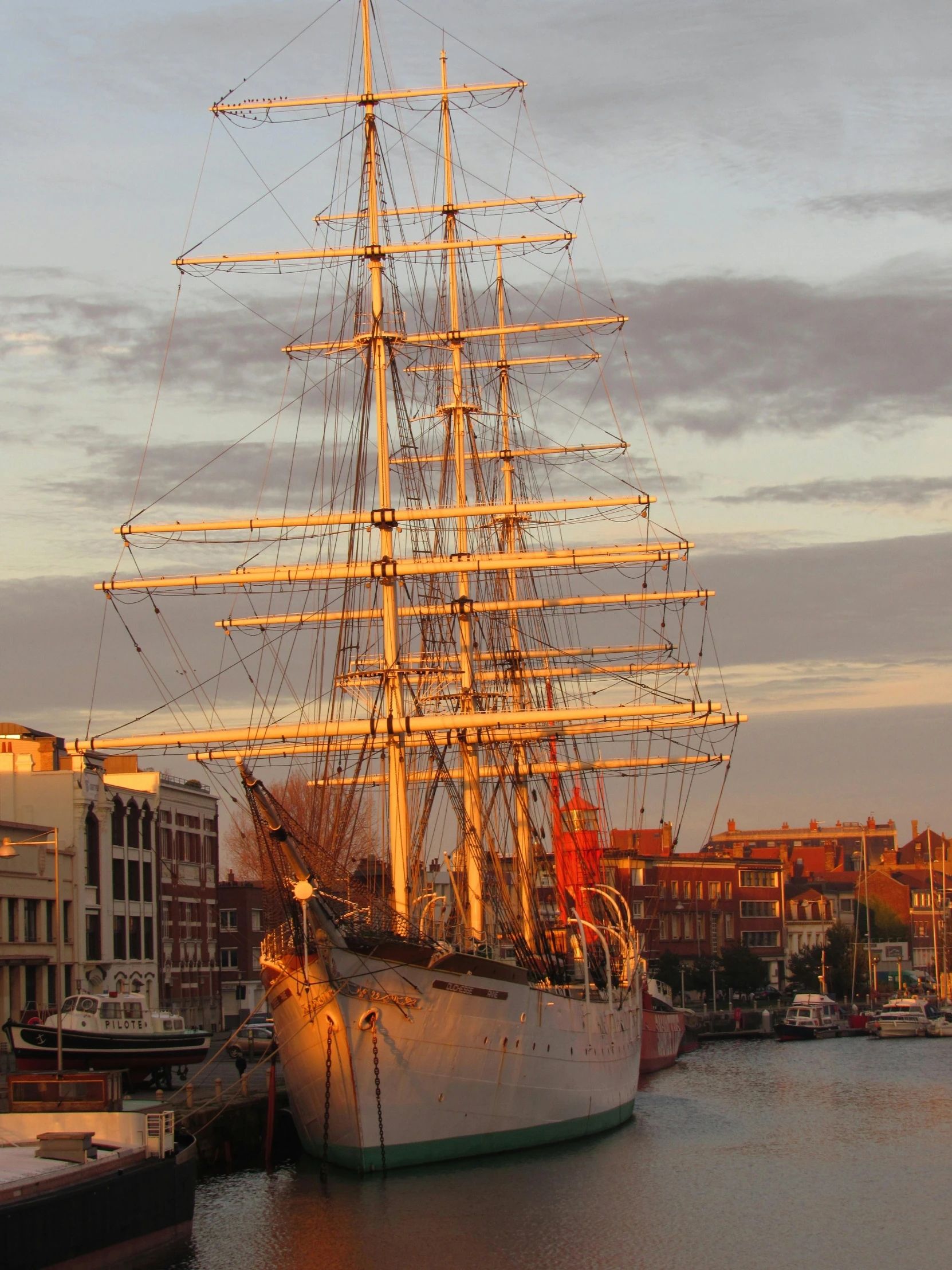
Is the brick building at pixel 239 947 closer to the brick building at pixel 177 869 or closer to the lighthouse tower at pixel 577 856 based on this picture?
the brick building at pixel 177 869

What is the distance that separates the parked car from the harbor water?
14950 millimetres

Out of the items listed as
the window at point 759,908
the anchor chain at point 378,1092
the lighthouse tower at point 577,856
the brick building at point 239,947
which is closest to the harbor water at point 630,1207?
the anchor chain at point 378,1092

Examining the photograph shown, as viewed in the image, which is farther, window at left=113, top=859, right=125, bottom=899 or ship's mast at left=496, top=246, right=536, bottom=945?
window at left=113, top=859, right=125, bottom=899

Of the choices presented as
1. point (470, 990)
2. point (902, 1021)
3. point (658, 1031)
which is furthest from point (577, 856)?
point (902, 1021)

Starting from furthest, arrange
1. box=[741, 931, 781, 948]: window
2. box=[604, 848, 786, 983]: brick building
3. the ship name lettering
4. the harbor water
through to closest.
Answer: box=[741, 931, 781, 948]: window
box=[604, 848, 786, 983]: brick building
the ship name lettering
the harbor water

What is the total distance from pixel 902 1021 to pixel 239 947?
39353 mm

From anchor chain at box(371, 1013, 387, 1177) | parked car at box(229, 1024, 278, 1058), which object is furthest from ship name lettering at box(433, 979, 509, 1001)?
parked car at box(229, 1024, 278, 1058)

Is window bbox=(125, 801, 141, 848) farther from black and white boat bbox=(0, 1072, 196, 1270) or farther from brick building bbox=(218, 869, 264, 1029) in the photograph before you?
black and white boat bbox=(0, 1072, 196, 1270)

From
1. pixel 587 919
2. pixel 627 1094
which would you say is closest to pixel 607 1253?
pixel 627 1094

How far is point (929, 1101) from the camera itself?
199ft

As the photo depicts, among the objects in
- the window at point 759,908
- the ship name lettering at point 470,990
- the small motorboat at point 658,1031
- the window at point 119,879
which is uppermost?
the window at point 119,879

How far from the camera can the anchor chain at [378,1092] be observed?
37969mm

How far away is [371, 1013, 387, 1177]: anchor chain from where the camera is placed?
3797 centimetres

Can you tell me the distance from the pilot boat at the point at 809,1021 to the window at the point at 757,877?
2156cm
